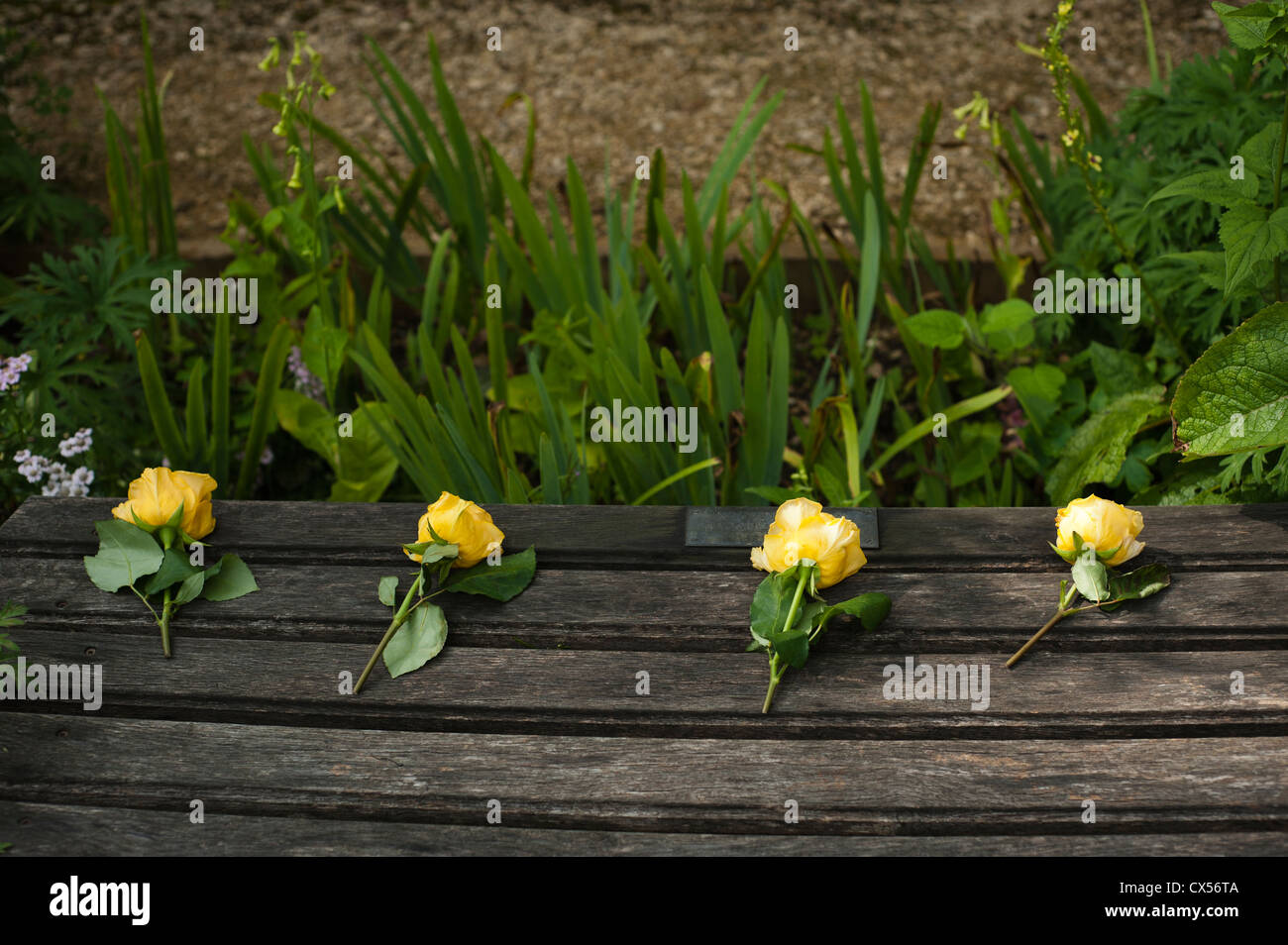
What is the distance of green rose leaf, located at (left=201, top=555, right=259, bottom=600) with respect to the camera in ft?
4.25

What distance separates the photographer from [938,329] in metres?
1.88

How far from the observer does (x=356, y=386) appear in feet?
6.74

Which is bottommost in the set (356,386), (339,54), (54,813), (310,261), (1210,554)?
(54,813)

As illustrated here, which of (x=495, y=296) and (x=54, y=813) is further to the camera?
(x=495, y=296)

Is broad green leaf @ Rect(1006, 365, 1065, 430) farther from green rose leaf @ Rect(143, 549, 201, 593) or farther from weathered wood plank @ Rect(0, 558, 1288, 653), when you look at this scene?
green rose leaf @ Rect(143, 549, 201, 593)

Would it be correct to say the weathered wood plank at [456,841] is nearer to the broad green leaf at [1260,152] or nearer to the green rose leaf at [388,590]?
the green rose leaf at [388,590]

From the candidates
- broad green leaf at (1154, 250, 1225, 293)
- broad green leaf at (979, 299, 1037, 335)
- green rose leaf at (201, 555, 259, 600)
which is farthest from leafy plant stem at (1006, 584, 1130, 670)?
green rose leaf at (201, 555, 259, 600)

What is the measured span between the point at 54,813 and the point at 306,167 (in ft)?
3.55

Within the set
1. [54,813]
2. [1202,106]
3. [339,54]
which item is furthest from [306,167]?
[339,54]

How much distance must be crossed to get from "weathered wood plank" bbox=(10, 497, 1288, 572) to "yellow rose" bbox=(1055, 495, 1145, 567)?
0.05m

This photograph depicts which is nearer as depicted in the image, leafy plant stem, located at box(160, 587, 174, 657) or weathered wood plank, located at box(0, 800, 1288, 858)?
weathered wood plank, located at box(0, 800, 1288, 858)

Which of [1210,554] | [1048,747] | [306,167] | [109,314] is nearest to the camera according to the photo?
[1048,747]
